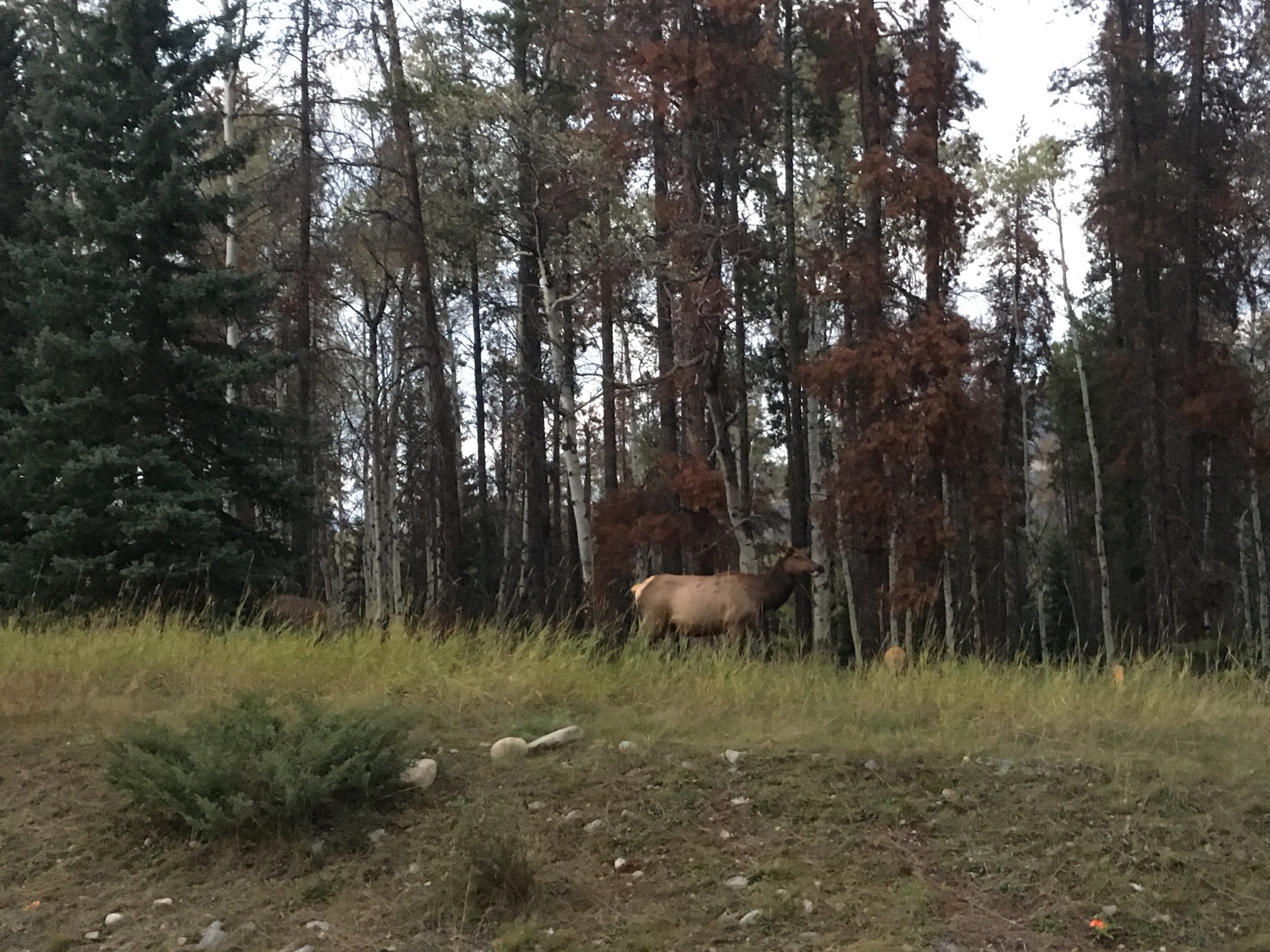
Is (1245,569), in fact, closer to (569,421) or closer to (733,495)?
(733,495)

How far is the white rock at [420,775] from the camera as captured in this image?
5598mm

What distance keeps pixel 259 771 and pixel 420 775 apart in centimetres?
81

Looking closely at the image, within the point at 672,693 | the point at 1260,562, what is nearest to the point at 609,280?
the point at 672,693

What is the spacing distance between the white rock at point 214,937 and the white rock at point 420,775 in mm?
A: 1228

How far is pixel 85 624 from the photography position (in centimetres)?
1080

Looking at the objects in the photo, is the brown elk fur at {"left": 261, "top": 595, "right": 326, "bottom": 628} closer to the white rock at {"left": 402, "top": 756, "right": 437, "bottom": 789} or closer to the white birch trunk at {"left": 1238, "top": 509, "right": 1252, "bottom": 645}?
the white rock at {"left": 402, "top": 756, "right": 437, "bottom": 789}

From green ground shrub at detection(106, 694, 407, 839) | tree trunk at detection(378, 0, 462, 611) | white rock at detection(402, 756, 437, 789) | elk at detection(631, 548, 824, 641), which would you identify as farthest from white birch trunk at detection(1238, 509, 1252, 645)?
green ground shrub at detection(106, 694, 407, 839)

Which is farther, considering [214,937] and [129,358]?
[129,358]

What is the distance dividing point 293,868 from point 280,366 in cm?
990

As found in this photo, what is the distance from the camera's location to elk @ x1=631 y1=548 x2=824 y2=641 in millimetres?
11844

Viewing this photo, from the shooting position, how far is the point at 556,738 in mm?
6152

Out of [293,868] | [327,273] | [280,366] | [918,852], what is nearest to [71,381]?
[280,366]

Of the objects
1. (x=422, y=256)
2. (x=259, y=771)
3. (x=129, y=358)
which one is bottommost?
(x=259, y=771)

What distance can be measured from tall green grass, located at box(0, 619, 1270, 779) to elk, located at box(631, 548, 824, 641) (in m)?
2.47
